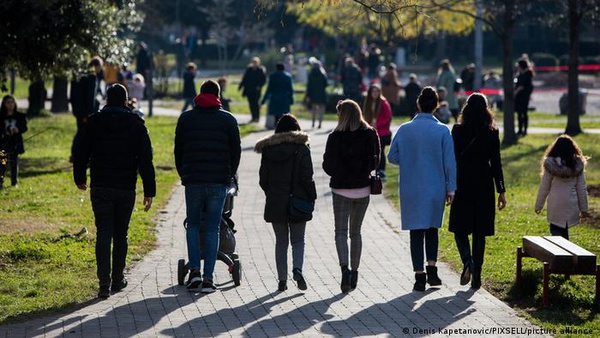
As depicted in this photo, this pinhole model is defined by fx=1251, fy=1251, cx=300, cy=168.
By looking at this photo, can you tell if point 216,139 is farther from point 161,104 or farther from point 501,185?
point 161,104

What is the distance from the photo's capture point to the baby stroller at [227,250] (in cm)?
A: 1019

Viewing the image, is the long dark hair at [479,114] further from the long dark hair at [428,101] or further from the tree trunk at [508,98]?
the tree trunk at [508,98]

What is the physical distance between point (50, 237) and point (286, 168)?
3648mm

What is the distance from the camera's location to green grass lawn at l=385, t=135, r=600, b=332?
29.8ft

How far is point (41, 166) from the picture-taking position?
20031 millimetres

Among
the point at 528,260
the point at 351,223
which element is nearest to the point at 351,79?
the point at 528,260

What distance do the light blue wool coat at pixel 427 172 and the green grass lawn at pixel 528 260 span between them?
854 millimetres

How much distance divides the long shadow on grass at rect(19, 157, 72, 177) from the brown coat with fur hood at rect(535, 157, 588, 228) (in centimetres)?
985

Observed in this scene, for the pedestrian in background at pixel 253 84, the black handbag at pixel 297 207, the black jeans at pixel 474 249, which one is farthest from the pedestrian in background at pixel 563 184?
the pedestrian in background at pixel 253 84

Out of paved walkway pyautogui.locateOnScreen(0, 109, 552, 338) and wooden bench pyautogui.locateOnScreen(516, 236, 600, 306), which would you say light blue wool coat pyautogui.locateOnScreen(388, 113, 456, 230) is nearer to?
paved walkway pyautogui.locateOnScreen(0, 109, 552, 338)

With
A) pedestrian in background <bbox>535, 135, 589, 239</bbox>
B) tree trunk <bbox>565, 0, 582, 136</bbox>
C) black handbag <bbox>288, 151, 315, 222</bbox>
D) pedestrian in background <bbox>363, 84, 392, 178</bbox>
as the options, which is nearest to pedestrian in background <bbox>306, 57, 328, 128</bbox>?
tree trunk <bbox>565, 0, 582, 136</bbox>

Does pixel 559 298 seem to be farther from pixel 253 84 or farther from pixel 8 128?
pixel 253 84

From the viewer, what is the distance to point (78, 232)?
13.0m

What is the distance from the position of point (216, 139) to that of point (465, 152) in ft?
6.59
